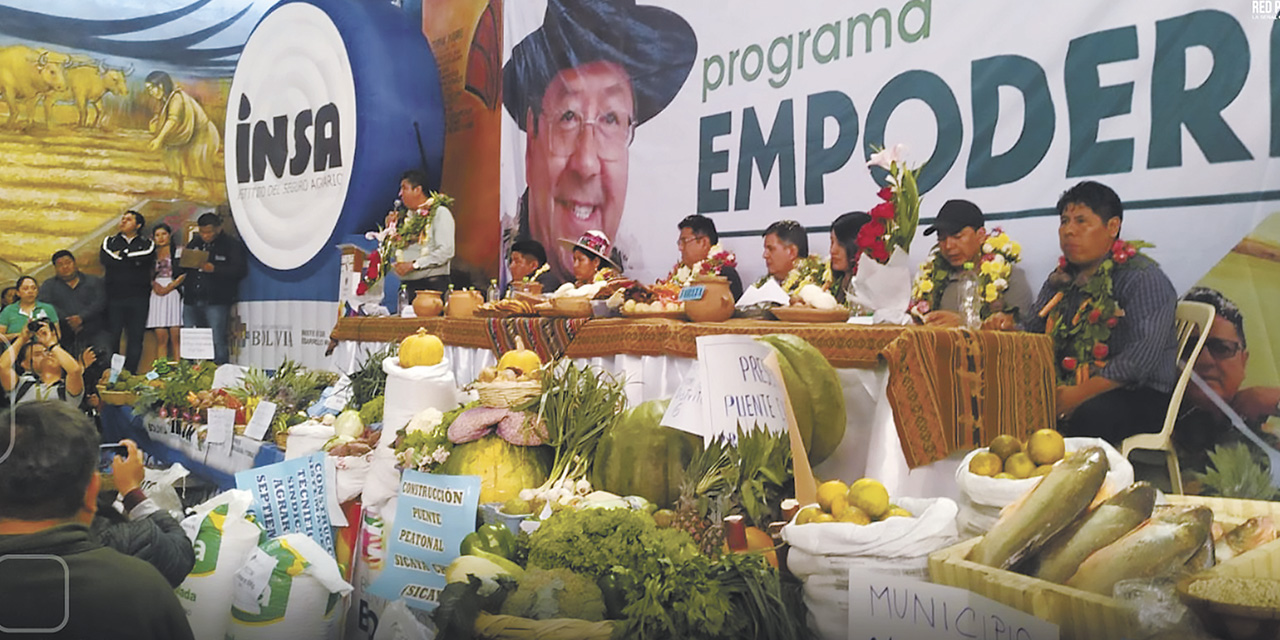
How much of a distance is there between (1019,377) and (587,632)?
1712mm

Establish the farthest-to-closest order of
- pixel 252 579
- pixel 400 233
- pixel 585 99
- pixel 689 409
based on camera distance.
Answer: pixel 400 233 < pixel 585 99 < pixel 689 409 < pixel 252 579

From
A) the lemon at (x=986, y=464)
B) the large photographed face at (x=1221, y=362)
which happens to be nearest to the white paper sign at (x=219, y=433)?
the lemon at (x=986, y=464)

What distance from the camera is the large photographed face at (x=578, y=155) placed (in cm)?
581

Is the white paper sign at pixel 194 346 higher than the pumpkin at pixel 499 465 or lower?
higher

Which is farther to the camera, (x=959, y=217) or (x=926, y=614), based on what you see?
(x=959, y=217)

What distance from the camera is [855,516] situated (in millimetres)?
1734

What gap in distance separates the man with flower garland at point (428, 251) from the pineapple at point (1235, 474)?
4.43 m

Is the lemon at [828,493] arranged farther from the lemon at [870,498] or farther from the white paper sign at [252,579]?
the white paper sign at [252,579]

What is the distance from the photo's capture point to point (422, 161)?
7.19 meters

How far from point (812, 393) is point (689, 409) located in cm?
32

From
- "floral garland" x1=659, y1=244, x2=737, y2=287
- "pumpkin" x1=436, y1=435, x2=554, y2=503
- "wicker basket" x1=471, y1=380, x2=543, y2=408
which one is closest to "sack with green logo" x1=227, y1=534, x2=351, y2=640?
"pumpkin" x1=436, y1=435, x2=554, y2=503

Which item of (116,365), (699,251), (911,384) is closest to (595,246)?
(699,251)

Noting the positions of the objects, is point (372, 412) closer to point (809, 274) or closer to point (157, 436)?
point (809, 274)

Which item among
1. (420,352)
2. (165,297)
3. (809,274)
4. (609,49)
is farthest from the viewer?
(609,49)
